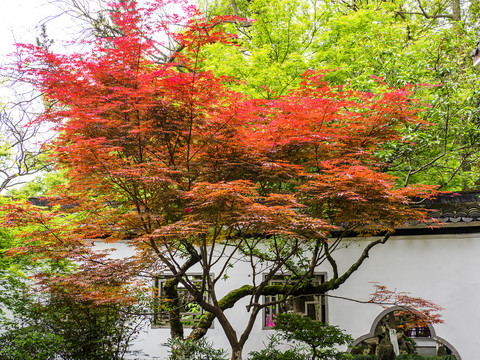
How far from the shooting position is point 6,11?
13.4 meters

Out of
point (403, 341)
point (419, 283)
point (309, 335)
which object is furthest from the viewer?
point (403, 341)

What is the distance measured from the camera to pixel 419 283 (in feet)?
26.8

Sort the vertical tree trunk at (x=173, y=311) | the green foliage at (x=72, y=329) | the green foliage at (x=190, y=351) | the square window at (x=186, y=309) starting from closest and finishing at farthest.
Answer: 1. the green foliage at (x=190, y=351)
2. the green foliage at (x=72, y=329)
3. the vertical tree trunk at (x=173, y=311)
4. the square window at (x=186, y=309)

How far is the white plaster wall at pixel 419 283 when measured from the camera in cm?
781

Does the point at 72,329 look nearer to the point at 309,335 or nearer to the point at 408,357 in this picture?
the point at 309,335

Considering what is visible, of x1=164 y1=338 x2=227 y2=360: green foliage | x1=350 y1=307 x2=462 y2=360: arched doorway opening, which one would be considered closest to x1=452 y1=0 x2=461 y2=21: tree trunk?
x1=350 y1=307 x2=462 y2=360: arched doorway opening

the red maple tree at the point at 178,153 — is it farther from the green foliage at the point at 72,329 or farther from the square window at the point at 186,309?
the square window at the point at 186,309

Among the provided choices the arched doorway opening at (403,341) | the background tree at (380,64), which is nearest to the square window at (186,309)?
the arched doorway opening at (403,341)

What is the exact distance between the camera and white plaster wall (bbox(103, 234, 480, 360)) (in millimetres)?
7812

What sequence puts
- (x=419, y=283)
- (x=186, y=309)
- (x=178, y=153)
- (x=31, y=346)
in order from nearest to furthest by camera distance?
(x=178, y=153) → (x=31, y=346) → (x=419, y=283) → (x=186, y=309)

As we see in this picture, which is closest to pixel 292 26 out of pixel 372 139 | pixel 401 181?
pixel 401 181

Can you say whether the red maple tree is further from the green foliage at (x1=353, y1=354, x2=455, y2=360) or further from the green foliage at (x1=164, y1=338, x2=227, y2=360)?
the green foliage at (x1=353, y1=354, x2=455, y2=360)

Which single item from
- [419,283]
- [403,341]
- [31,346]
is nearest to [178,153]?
[31,346]

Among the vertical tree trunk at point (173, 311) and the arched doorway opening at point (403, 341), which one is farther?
the arched doorway opening at point (403, 341)
